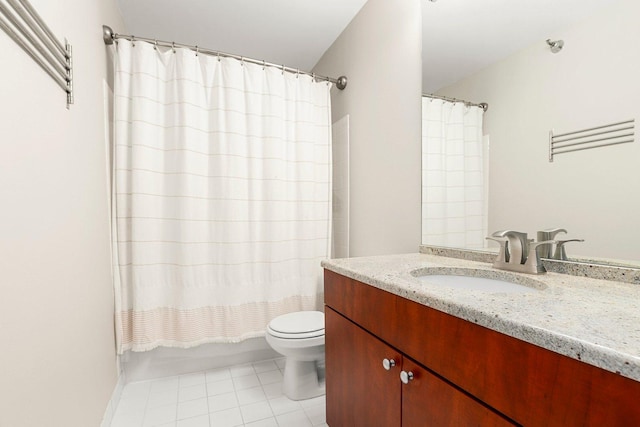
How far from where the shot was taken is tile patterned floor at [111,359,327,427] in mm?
1404

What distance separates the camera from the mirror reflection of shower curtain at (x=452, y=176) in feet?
4.11

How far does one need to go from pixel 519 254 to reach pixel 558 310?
48 centimetres

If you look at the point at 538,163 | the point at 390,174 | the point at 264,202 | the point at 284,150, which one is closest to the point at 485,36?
the point at 538,163

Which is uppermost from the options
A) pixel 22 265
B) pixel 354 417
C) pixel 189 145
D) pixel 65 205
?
pixel 189 145

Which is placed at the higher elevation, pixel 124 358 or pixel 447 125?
pixel 447 125

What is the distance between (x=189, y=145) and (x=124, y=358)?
1330 millimetres

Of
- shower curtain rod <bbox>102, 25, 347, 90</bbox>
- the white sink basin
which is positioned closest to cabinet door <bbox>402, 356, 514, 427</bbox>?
the white sink basin

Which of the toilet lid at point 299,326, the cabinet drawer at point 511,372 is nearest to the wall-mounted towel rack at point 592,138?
the cabinet drawer at point 511,372

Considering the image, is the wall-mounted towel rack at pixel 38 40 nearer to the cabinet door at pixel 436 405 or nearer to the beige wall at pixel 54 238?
the beige wall at pixel 54 238

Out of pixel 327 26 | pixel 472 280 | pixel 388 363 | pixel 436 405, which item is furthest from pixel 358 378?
pixel 327 26

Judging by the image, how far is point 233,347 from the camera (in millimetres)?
1938

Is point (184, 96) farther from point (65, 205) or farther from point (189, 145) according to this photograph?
point (65, 205)

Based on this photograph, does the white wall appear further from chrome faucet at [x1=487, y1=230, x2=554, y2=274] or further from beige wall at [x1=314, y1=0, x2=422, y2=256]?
beige wall at [x1=314, y1=0, x2=422, y2=256]

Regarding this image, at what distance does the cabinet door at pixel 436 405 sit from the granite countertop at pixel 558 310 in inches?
6.9
